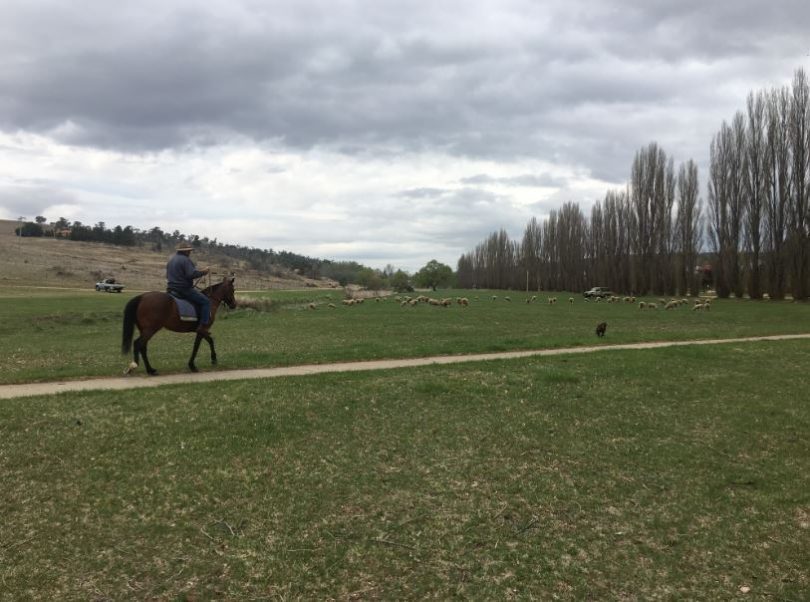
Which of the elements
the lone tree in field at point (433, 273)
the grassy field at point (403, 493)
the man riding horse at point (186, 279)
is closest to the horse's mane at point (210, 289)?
the man riding horse at point (186, 279)

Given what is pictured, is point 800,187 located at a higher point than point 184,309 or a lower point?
higher

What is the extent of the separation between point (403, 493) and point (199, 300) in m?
7.86

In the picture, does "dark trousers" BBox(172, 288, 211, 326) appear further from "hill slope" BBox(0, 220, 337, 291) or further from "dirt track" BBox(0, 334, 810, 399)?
"hill slope" BBox(0, 220, 337, 291)

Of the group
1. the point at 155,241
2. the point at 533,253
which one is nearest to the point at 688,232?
the point at 533,253

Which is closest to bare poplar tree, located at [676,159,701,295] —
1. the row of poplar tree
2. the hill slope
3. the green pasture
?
the row of poplar tree

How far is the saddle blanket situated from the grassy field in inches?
104

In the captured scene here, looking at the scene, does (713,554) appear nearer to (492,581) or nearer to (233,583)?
(492,581)

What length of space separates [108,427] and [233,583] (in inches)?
162

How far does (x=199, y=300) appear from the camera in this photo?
474 inches

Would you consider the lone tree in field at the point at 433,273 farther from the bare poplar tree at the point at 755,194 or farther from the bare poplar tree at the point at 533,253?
the bare poplar tree at the point at 755,194

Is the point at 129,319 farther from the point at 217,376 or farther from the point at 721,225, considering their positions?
the point at 721,225

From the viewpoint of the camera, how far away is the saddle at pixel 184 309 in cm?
1177

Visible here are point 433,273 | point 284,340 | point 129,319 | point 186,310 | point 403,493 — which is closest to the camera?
point 403,493

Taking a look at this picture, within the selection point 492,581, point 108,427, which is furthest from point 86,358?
point 492,581
